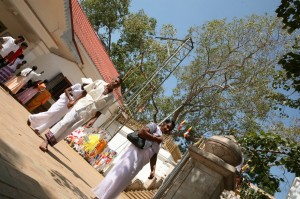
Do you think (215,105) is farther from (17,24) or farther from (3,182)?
(3,182)

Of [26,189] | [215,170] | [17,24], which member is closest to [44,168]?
[26,189]

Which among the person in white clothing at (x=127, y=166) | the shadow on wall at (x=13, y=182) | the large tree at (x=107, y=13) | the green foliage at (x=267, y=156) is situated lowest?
the shadow on wall at (x=13, y=182)

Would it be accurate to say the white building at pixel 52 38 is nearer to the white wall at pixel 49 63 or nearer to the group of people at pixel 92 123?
the white wall at pixel 49 63

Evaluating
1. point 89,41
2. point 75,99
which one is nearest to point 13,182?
point 75,99

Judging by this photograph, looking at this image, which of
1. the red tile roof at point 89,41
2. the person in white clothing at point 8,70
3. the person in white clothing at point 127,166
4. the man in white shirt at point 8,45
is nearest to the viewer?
the person in white clothing at point 127,166

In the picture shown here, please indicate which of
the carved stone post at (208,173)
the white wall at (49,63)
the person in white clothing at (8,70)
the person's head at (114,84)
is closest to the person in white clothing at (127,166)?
the carved stone post at (208,173)

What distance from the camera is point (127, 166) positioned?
434cm

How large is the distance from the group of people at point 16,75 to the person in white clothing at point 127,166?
22.2ft

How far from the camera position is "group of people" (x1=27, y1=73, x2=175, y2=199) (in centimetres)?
432

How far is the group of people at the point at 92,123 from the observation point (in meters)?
4.32

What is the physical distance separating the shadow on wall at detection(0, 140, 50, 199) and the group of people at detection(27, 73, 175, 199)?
1360 mm

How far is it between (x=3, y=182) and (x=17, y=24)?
36.0 ft

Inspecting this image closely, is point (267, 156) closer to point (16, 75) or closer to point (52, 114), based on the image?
point (52, 114)

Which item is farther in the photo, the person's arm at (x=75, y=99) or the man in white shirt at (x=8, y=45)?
the man in white shirt at (x=8, y=45)
